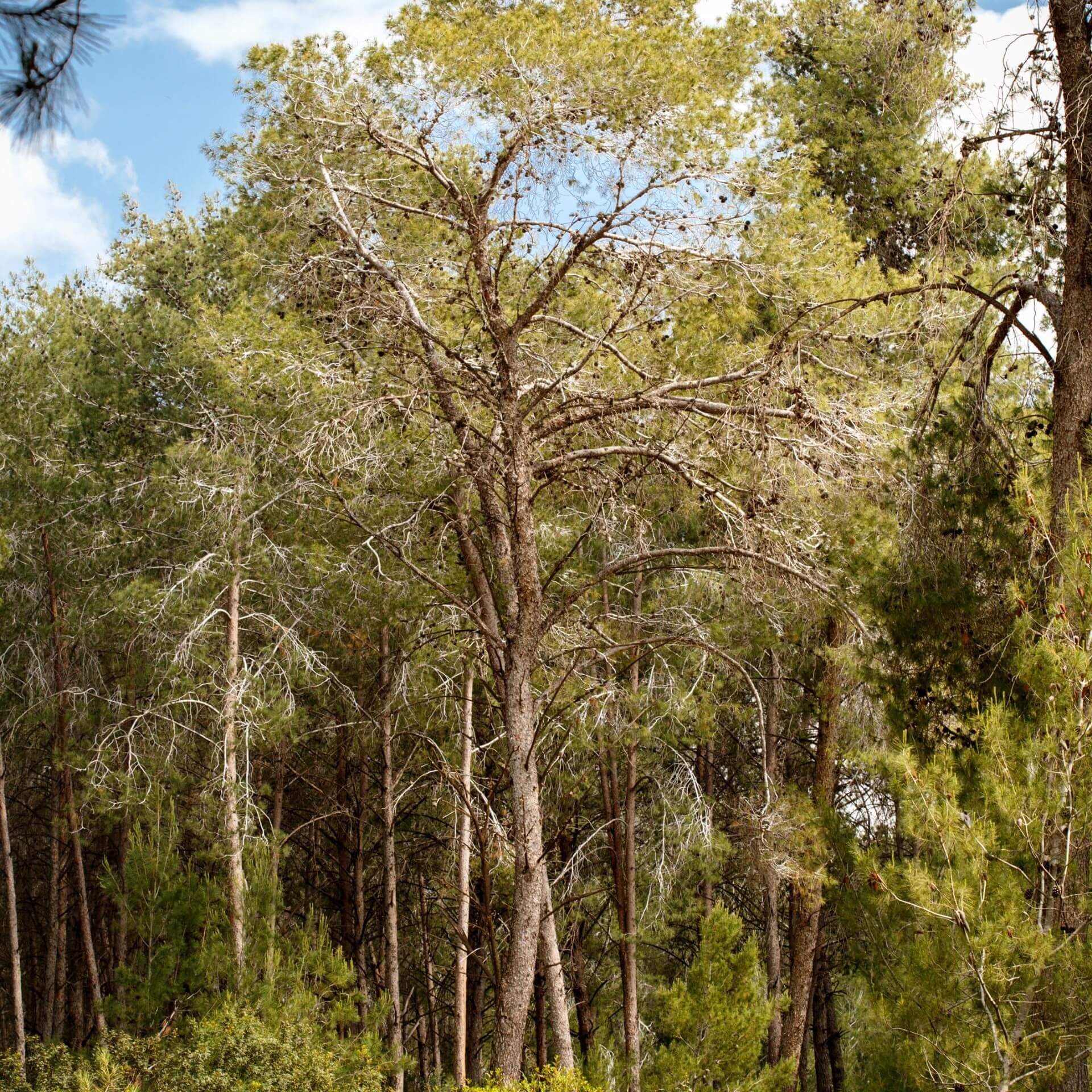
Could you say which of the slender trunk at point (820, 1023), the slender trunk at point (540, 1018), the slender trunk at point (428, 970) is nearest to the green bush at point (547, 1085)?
the slender trunk at point (540, 1018)

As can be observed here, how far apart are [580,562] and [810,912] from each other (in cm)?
403

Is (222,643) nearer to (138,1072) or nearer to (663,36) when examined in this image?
(138,1072)

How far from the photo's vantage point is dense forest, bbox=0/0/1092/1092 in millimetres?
6746

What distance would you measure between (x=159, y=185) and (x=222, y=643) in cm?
840


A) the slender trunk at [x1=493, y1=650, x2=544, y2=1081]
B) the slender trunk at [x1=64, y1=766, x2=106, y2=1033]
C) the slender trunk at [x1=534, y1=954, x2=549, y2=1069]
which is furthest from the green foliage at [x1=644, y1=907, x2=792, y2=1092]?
the slender trunk at [x1=64, y1=766, x2=106, y2=1033]

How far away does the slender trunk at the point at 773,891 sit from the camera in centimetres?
1401

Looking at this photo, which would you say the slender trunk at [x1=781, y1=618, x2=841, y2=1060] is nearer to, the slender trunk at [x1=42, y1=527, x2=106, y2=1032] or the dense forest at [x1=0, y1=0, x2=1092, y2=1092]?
the dense forest at [x1=0, y1=0, x2=1092, y2=1092]

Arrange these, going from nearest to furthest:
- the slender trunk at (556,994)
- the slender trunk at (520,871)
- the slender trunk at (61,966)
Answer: the slender trunk at (520,871), the slender trunk at (556,994), the slender trunk at (61,966)

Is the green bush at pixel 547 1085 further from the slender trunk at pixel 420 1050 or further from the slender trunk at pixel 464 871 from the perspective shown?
the slender trunk at pixel 420 1050

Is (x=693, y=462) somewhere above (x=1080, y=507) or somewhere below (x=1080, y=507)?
above

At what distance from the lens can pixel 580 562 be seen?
528 inches

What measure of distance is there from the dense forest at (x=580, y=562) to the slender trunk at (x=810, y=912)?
62 millimetres

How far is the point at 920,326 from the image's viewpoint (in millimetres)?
6930

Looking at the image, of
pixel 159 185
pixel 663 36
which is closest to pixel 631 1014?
pixel 663 36
